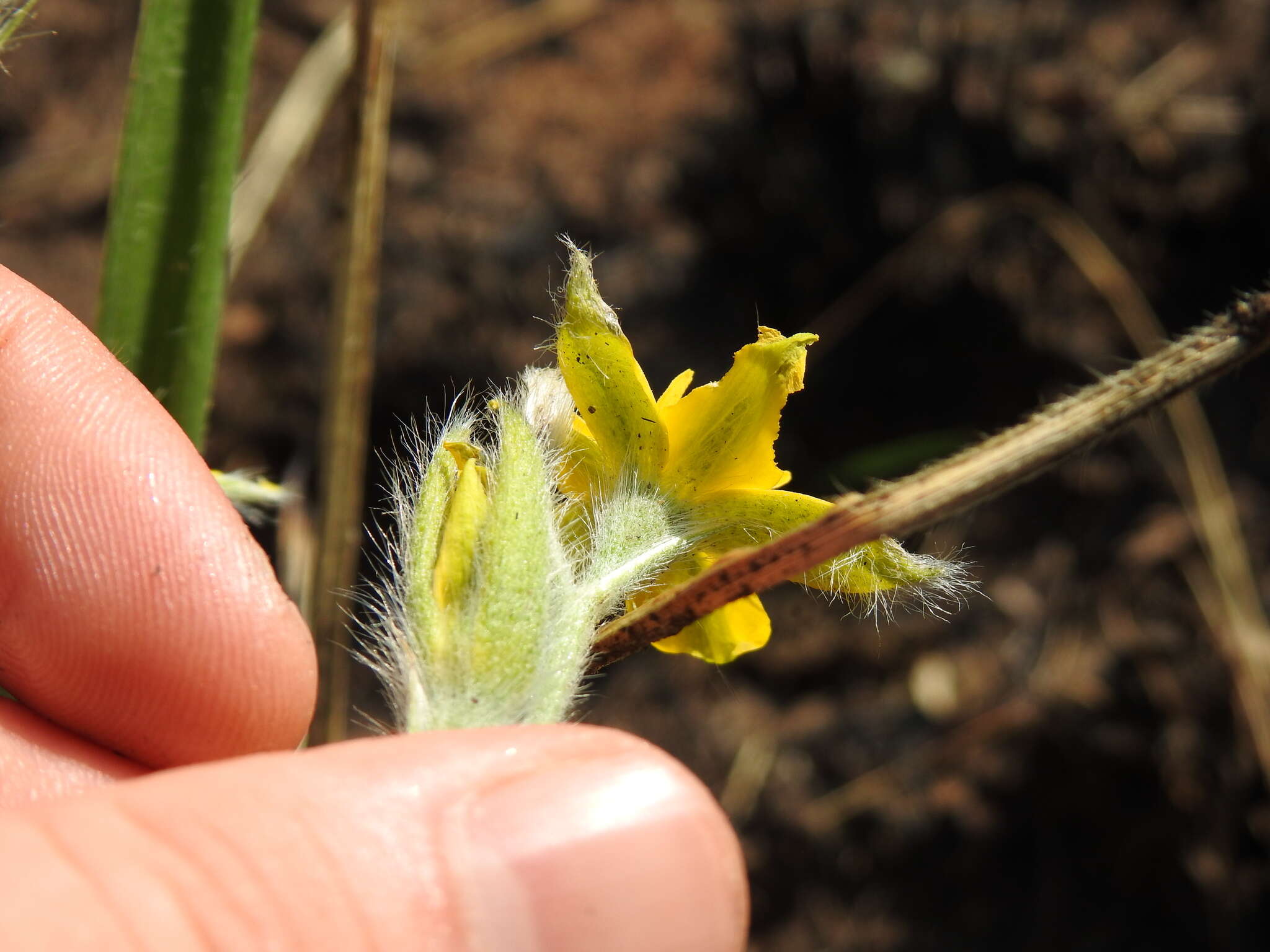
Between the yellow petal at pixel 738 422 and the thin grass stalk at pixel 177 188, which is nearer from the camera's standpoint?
the yellow petal at pixel 738 422

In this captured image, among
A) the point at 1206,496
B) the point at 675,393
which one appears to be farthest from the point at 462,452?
the point at 1206,496

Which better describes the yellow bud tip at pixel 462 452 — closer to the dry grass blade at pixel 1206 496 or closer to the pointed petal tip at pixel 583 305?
the pointed petal tip at pixel 583 305

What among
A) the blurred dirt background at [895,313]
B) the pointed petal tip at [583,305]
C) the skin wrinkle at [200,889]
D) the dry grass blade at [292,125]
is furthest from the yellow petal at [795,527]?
the dry grass blade at [292,125]

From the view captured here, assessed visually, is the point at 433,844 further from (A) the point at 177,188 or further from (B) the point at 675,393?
(A) the point at 177,188

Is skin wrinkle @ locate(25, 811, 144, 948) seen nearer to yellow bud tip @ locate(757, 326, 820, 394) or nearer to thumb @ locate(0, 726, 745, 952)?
thumb @ locate(0, 726, 745, 952)

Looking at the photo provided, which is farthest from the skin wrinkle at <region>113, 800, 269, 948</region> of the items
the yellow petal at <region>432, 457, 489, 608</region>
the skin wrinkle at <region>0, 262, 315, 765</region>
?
the skin wrinkle at <region>0, 262, 315, 765</region>
